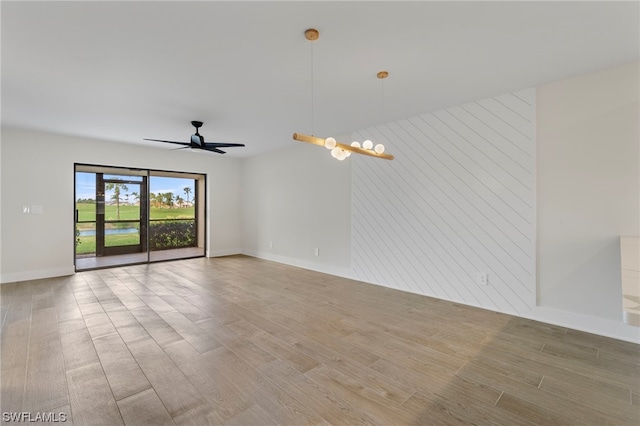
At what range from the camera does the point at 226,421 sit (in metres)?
1.63

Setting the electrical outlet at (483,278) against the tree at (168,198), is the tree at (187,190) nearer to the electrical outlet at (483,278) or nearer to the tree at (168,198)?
the tree at (168,198)

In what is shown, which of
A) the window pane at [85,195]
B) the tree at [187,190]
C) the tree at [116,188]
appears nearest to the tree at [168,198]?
the tree at [187,190]

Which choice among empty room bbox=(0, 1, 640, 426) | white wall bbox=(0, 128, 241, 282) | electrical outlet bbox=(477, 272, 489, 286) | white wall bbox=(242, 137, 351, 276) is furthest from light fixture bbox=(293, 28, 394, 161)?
white wall bbox=(0, 128, 241, 282)

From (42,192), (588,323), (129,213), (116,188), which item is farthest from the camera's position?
(129,213)

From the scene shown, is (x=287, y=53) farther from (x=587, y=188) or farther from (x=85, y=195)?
(x=85, y=195)

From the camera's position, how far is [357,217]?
4.88 metres

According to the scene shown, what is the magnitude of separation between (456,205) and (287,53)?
2.83 metres

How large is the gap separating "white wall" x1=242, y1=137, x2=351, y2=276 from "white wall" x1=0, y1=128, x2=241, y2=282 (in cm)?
265

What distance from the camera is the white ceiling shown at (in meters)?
1.97

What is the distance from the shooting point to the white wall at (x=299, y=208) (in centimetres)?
520

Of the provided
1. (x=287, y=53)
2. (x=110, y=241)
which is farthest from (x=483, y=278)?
(x=110, y=241)

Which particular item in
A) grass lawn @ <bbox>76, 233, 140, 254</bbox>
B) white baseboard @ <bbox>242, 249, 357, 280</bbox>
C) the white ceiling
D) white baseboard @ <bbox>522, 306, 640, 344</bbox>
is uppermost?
the white ceiling

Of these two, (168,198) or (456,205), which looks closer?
(456,205)

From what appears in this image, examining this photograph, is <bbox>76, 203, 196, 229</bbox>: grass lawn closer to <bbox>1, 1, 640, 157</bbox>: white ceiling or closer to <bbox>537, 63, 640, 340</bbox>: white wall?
<bbox>1, 1, 640, 157</bbox>: white ceiling
